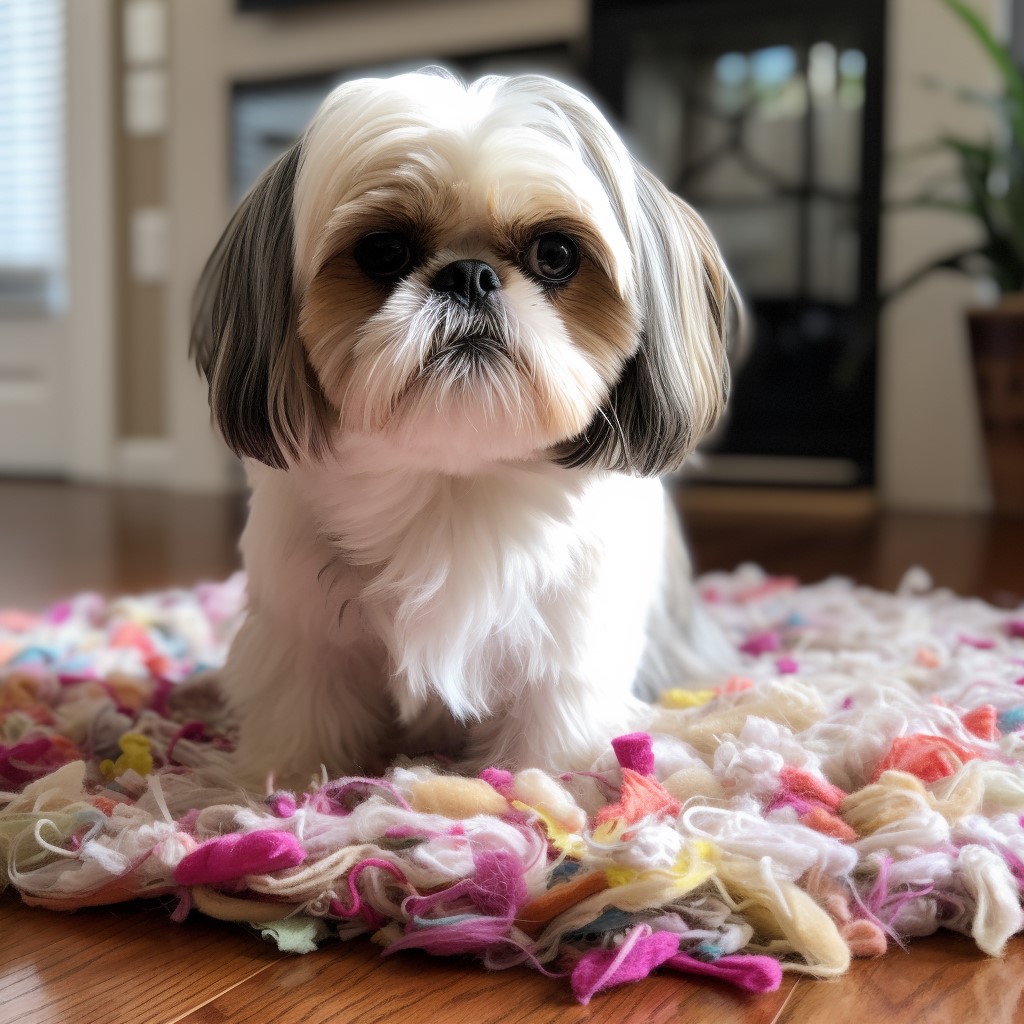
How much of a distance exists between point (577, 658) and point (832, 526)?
109 inches

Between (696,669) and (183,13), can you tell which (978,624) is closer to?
(696,669)

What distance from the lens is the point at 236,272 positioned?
3.76ft

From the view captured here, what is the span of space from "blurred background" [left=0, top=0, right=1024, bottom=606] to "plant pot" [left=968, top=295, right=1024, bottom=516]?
0.49ft

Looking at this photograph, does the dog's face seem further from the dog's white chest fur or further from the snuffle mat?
the snuffle mat

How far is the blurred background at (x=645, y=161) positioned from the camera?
163 inches

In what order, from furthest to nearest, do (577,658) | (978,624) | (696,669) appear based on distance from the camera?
(978,624) < (696,669) < (577,658)

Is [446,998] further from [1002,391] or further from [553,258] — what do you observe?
[1002,391]

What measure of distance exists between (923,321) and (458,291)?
11.3 feet

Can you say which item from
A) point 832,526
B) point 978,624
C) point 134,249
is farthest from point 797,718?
point 134,249

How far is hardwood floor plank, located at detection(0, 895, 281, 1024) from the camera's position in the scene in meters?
0.83

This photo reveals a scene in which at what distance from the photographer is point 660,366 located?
1.12 meters

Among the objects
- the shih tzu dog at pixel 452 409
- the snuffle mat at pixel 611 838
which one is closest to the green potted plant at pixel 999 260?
the snuffle mat at pixel 611 838

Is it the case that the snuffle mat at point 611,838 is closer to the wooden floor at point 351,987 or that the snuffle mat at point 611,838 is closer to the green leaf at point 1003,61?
the wooden floor at point 351,987

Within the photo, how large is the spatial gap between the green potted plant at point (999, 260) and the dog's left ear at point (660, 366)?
2832 millimetres
